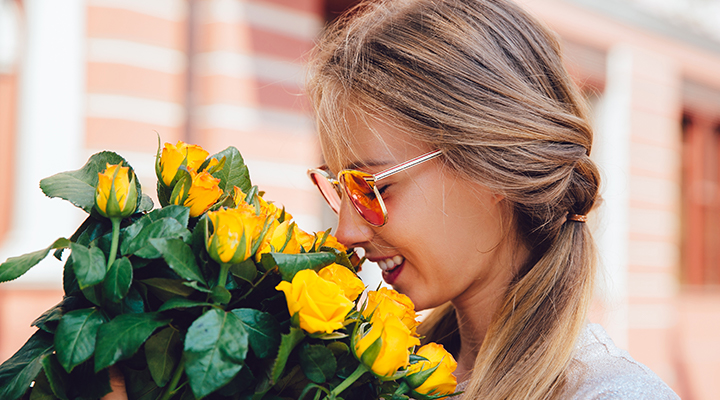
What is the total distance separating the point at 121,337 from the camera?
689 mm

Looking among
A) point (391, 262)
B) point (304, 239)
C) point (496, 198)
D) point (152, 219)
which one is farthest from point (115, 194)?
point (496, 198)

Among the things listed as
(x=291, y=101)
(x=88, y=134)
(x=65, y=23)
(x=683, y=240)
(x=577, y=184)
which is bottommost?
(x=683, y=240)

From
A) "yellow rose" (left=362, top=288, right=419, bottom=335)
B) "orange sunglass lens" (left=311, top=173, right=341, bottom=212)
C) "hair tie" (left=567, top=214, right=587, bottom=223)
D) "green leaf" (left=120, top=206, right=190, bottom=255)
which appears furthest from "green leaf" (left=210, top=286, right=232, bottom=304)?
"hair tie" (left=567, top=214, right=587, bottom=223)

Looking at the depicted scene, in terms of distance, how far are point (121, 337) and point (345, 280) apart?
296 millimetres

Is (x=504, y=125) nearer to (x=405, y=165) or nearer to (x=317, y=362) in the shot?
(x=405, y=165)

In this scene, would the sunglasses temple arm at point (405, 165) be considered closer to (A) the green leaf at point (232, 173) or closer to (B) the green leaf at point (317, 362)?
(A) the green leaf at point (232, 173)

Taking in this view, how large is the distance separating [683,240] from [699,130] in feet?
4.12

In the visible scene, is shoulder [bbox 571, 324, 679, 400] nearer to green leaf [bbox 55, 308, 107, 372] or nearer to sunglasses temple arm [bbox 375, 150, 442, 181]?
sunglasses temple arm [bbox 375, 150, 442, 181]

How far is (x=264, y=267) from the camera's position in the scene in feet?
2.60

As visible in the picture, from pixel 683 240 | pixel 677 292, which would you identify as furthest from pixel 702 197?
pixel 677 292

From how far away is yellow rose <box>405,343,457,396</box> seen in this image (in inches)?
31.4

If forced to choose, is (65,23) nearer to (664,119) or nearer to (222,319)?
(222,319)

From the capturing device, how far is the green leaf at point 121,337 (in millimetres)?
682

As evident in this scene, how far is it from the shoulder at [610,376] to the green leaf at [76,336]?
2.64 ft
